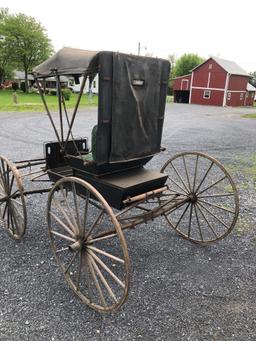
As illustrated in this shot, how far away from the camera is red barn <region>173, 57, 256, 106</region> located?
117ft

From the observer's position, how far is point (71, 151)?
4.35 metres

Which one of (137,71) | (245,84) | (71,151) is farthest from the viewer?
(245,84)

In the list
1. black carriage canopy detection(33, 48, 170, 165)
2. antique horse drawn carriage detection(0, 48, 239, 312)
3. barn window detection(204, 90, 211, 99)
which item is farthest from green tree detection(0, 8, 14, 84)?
black carriage canopy detection(33, 48, 170, 165)

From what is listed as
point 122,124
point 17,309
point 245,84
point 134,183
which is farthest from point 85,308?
point 245,84

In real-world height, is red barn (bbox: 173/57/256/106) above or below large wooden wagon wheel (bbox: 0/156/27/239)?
above

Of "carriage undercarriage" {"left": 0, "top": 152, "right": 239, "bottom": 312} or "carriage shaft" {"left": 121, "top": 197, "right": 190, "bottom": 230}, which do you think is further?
"carriage shaft" {"left": 121, "top": 197, "right": 190, "bottom": 230}

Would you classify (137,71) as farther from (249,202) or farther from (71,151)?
(249,202)

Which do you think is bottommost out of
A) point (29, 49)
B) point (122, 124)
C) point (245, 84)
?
point (122, 124)

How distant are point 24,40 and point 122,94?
165 feet

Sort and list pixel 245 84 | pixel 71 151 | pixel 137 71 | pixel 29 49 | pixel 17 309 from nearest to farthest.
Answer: pixel 17 309 → pixel 137 71 → pixel 71 151 → pixel 245 84 → pixel 29 49

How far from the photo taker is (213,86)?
36188mm

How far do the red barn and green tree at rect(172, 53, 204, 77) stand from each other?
60.2ft

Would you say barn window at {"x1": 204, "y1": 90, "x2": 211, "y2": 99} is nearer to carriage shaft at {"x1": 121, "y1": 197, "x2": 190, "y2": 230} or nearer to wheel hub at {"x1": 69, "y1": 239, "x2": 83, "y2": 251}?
carriage shaft at {"x1": 121, "y1": 197, "x2": 190, "y2": 230}

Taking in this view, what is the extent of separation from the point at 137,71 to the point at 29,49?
50.0 m
